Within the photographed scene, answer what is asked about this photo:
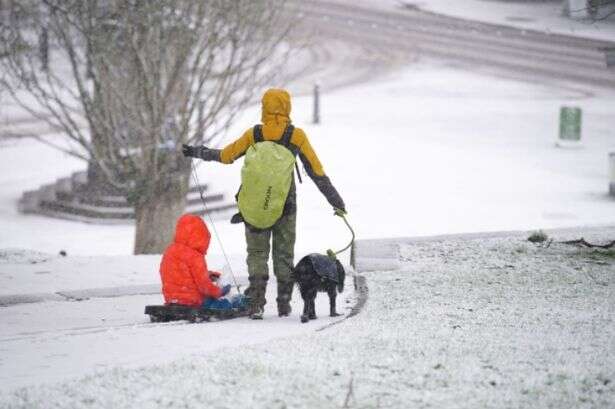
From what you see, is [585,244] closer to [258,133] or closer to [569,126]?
[258,133]

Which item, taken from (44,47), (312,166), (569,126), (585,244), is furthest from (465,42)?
(312,166)

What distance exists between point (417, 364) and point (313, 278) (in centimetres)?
191

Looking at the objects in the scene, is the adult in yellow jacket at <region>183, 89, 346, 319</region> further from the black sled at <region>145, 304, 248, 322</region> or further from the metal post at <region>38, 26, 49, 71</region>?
the metal post at <region>38, 26, 49, 71</region>

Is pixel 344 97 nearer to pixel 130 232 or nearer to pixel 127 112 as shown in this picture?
pixel 130 232

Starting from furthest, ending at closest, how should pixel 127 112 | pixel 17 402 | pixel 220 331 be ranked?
1. pixel 127 112
2. pixel 220 331
3. pixel 17 402

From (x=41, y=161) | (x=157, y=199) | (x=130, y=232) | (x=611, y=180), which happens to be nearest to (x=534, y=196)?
(x=611, y=180)

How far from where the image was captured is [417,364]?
257 inches

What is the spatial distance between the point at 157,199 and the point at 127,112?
1113 mm

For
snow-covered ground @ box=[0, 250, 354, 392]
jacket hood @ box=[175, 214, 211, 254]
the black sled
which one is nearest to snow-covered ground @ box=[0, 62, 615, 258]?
snow-covered ground @ box=[0, 250, 354, 392]

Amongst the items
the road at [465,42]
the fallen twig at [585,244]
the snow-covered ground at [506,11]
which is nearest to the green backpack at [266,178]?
the fallen twig at [585,244]

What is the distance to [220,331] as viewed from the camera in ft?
26.0

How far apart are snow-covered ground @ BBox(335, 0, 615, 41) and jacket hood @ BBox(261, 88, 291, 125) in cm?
3143

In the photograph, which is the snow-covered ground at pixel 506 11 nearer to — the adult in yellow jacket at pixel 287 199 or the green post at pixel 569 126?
the green post at pixel 569 126

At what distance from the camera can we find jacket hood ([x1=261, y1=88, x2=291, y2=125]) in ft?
27.1
